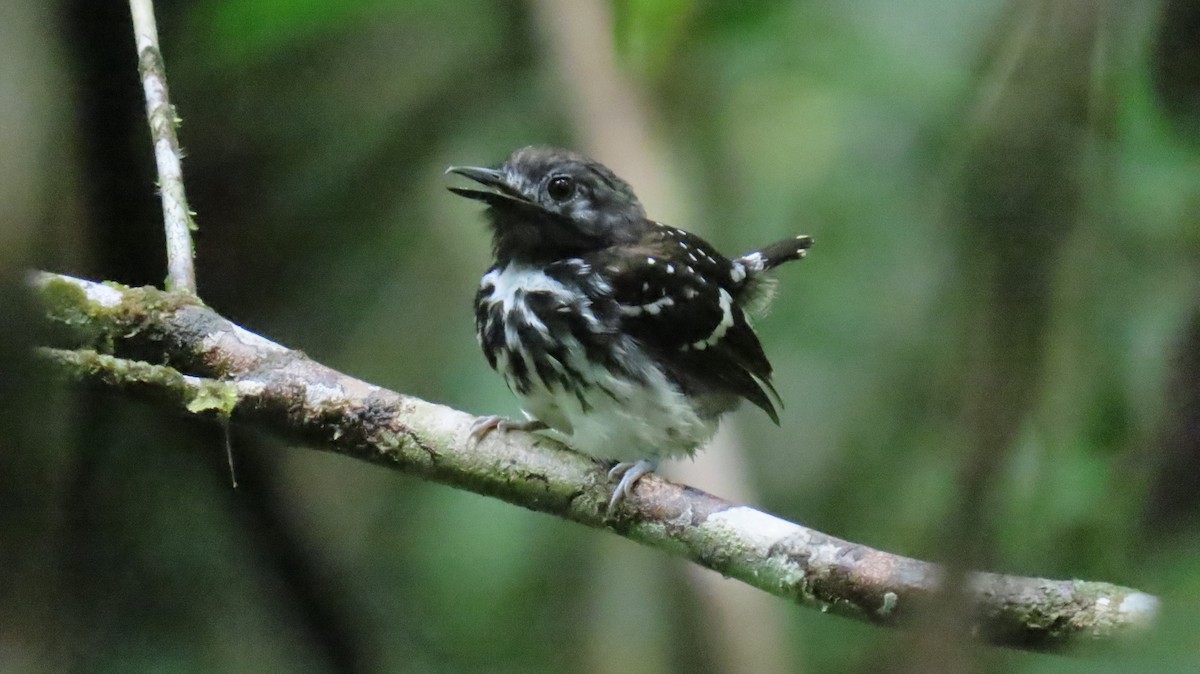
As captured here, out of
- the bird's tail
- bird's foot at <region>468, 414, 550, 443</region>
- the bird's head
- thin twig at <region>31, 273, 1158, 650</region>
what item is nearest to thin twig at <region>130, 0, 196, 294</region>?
thin twig at <region>31, 273, 1158, 650</region>

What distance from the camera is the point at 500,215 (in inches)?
121

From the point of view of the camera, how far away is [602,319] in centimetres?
288

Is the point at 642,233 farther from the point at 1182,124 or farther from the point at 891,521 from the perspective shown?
the point at 1182,124

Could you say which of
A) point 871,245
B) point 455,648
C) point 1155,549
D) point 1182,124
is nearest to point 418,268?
point 455,648

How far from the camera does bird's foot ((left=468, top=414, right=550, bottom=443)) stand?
2.44 m

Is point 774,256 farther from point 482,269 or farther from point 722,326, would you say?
point 482,269

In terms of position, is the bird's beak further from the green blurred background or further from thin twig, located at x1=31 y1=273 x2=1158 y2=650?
thin twig, located at x1=31 y1=273 x2=1158 y2=650

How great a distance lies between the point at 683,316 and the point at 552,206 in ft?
1.43

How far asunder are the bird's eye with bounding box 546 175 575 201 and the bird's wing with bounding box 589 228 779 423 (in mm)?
190

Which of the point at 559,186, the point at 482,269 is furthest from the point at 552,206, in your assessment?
the point at 482,269

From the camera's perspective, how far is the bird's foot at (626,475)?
2.39 metres

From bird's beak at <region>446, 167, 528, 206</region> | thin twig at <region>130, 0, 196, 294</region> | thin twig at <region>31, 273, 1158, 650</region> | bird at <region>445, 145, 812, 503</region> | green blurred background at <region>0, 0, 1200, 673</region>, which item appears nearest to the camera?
green blurred background at <region>0, 0, 1200, 673</region>

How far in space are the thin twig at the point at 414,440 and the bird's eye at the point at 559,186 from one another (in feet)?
2.50

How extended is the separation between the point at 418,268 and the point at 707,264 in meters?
1.55
